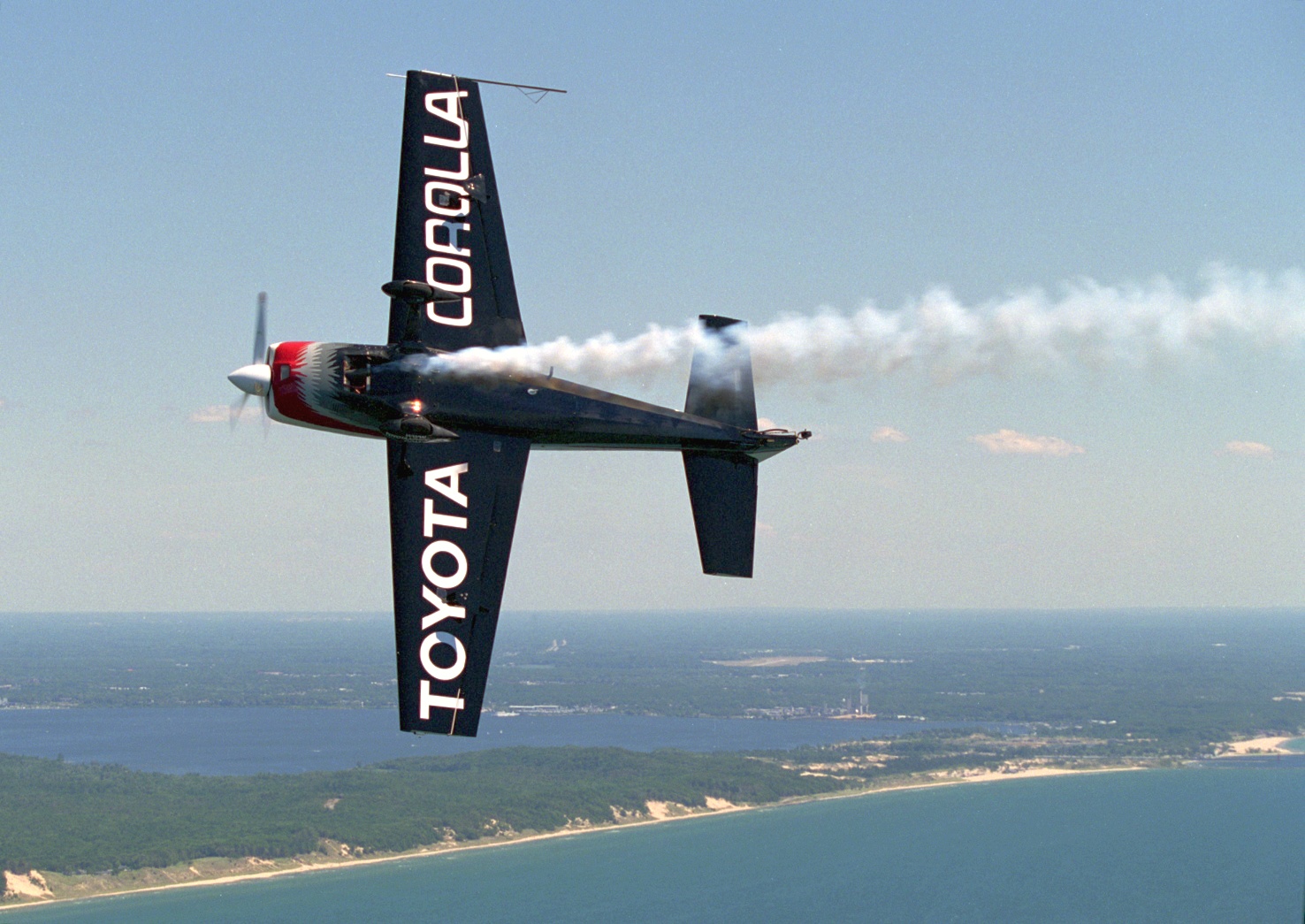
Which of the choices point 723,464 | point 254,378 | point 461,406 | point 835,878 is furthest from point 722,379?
point 835,878

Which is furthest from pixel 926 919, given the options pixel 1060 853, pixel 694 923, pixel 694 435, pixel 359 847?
pixel 694 435

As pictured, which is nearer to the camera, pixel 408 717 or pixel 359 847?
pixel 408 717

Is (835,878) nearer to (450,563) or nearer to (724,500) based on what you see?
(724,500)

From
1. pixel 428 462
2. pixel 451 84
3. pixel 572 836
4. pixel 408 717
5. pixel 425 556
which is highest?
pixel 451 84

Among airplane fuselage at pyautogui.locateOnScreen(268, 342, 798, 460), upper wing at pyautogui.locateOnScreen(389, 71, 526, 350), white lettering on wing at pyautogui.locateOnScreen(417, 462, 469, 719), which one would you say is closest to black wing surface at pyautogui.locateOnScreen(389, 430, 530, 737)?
white lettering on wing at pyautogui.locateOnScreen(417, 462, 469, 719)

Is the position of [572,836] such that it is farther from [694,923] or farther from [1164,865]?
[1164,865]

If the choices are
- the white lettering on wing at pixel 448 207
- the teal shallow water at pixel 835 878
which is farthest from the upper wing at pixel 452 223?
the teal shallow water at pixel 835 878
